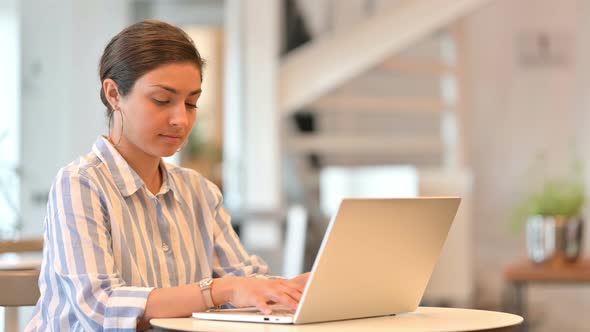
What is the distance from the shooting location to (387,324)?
5.04 ft

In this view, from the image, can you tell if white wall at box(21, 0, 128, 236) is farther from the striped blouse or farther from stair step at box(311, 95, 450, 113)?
the striped blouse

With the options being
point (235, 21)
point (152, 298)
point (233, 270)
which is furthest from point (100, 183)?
point (235, 21)

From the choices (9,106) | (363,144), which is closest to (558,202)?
(363,144)

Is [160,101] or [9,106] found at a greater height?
[9,106]

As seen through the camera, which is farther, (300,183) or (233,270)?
(300,183)

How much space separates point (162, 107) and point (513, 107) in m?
5.63

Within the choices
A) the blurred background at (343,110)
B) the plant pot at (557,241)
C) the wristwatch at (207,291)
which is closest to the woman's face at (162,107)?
the wristwatch at (207,291)

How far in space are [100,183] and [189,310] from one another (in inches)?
11.8

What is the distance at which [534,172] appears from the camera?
6.93 metres

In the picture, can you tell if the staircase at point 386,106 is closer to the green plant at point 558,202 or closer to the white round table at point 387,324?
the green plant at point 558,202

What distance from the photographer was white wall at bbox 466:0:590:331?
7000 millimetres

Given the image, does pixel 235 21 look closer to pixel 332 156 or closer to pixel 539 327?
pixel 332 156

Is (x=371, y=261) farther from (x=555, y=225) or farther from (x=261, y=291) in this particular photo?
(x=555, y=225)

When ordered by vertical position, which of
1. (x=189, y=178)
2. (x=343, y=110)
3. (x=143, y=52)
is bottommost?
(x=189, y=178)
